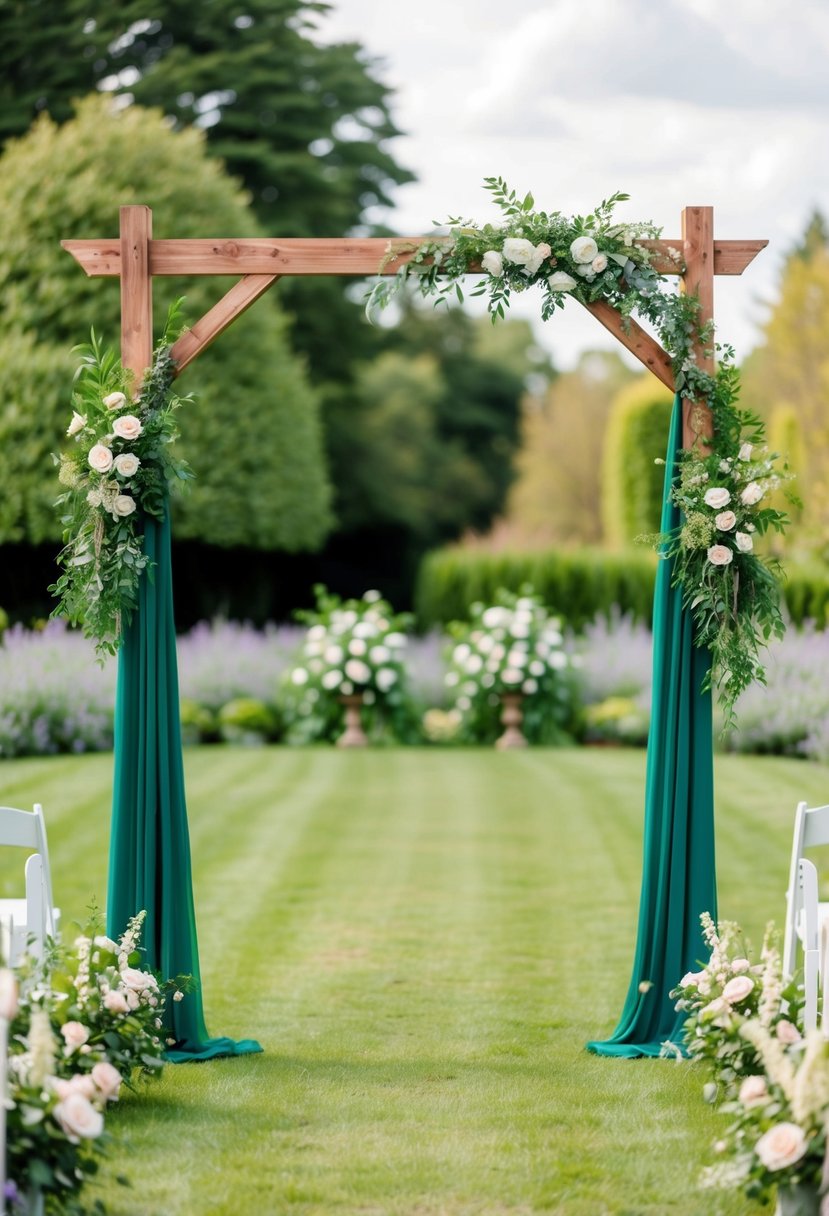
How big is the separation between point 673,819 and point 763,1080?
4.55ft

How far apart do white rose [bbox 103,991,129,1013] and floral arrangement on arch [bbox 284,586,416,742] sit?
757 centimetres

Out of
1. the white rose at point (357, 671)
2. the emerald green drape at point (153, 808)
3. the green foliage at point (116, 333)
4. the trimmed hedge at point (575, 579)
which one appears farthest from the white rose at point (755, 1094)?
the green foliage at point (116, 333)

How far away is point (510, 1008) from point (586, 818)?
148 inches

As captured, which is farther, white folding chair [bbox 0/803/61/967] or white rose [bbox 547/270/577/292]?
white rose [bbox 547/270/577/292]

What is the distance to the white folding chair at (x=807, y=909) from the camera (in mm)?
3807

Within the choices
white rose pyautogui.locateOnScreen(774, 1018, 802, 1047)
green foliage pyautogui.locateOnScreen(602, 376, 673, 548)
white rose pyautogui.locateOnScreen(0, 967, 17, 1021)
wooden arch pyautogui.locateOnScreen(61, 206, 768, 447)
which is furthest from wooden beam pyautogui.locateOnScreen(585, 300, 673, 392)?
green foliage pyautogui.locateOnScreen(602, 376, 673, 548)

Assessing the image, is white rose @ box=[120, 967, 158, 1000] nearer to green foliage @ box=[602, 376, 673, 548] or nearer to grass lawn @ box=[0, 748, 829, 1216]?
grass lawn @ box=[0, 748, 829, 1216]

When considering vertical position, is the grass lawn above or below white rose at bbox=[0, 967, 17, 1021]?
below

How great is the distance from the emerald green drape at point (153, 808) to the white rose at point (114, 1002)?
1.99 ft

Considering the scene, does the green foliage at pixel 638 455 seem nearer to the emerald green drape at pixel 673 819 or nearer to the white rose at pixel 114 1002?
the emerald green drape at pixel 673 819

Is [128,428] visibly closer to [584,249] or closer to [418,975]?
[584,249]

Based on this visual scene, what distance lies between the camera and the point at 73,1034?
3459mm

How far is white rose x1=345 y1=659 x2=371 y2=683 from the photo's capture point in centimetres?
1141

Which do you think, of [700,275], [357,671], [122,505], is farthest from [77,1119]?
[357,671]
